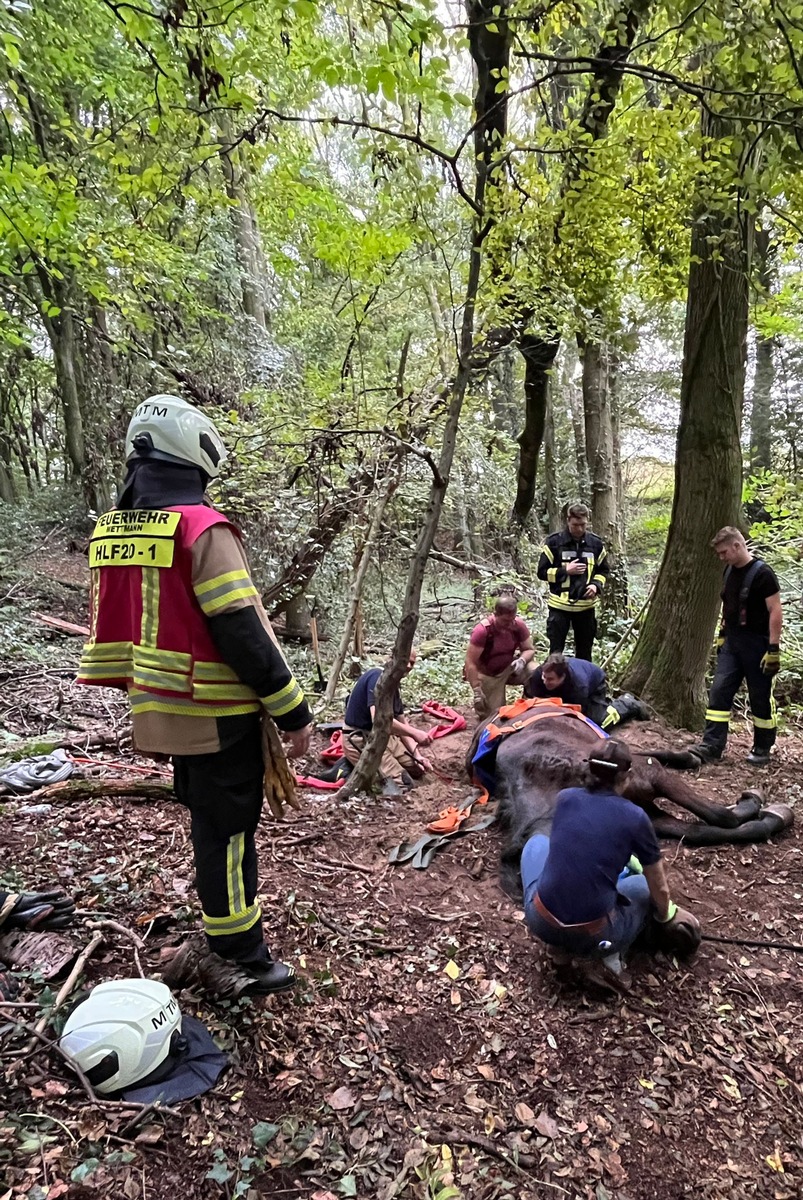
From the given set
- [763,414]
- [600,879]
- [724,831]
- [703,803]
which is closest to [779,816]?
[724,831]

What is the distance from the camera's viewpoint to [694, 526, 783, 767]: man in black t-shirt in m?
5.08

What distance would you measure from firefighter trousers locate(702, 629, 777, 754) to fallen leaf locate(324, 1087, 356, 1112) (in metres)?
4.30

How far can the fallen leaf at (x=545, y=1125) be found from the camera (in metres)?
2.18

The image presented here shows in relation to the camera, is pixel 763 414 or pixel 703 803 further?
pixel 763 414

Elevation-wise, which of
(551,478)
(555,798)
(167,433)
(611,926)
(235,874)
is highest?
(551,478)

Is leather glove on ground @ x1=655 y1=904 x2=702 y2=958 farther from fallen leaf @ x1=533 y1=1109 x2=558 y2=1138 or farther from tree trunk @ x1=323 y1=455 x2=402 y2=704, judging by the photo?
tree trunk @ x1=323 y1=455 x2=402 y2=704

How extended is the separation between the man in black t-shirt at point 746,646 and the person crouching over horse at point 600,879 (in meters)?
2.87

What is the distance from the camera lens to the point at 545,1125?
2.21 meters

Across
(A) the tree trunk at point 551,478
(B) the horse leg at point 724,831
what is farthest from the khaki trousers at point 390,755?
(A) the tree trunk at point 551,478

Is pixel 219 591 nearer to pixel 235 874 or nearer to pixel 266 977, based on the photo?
pixel 235 874

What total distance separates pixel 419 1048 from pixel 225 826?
3.77 feet

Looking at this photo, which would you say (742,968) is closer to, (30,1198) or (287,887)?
(287,887)

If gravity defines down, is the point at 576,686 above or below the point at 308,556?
below

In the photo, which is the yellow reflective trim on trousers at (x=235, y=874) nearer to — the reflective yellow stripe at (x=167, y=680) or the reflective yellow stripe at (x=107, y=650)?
the reflective yellow stripe at (x=167, y=680)
